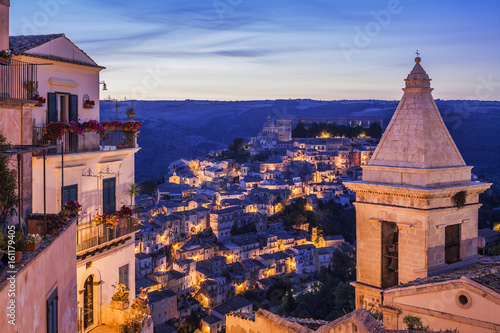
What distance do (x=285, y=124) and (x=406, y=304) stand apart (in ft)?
432

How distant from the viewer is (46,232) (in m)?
6.46

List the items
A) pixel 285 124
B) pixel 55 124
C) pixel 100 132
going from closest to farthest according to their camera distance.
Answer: pixel 55 124 → pixel 100 132 → pixel 285 124

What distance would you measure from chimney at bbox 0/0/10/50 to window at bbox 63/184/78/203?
342cm

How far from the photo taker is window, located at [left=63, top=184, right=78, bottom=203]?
10012 mm

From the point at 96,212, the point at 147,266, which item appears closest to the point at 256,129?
the point at 147,266

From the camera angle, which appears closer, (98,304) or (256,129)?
(98,304)

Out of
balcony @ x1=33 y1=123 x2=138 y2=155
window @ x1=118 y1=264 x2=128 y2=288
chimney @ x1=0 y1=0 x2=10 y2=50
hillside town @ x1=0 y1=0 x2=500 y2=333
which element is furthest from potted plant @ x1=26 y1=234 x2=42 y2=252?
window @ x1=118 y1=264 x2=128 y2=288

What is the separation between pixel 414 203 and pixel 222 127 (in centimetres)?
17692

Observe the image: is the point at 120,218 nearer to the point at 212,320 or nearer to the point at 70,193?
the point at 70,193

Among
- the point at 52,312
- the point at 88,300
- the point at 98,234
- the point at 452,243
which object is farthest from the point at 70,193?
the point at 452,243

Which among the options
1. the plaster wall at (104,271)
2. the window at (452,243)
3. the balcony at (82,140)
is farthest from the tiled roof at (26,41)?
the window at (452,243)

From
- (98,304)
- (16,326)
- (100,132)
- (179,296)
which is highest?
(100,132)

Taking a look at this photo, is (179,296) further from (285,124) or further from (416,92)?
(285,124)

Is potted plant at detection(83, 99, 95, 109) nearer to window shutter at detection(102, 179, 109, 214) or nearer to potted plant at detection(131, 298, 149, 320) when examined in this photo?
window shutter at detection(102, 179, 109, 214)
